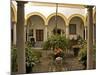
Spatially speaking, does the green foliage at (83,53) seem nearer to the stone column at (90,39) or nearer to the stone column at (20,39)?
the stone column at (90,39)

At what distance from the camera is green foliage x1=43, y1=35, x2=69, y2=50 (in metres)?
1.66

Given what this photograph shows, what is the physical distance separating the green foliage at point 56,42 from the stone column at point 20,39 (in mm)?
196

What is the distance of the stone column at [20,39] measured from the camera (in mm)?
1571

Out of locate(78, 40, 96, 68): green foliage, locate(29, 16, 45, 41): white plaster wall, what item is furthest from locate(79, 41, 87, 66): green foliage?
locate(29, 16, 45, 41): white plaster wall

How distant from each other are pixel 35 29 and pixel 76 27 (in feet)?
1.18

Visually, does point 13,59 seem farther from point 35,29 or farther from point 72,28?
point 72,28

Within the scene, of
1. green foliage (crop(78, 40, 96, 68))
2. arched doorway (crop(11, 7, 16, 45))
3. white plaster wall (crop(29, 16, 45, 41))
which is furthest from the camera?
green foliage (crop(78, 40, 96, 68))

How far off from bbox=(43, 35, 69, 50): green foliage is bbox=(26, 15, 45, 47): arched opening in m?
0.06

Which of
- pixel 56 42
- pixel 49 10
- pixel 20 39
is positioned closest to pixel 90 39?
pixel 56 42

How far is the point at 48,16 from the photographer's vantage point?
1656mm

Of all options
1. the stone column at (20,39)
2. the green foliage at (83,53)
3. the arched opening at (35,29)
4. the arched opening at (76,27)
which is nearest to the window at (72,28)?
the arched opening at (76,27)

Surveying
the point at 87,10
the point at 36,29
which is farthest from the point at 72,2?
the point at 36,29

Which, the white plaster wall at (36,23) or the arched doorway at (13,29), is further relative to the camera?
the white plaster wall at (36,23)

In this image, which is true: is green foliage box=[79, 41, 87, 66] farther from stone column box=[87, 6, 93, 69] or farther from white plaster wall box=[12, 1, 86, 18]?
white plaster wall box=[12, 1, 86, 18]
